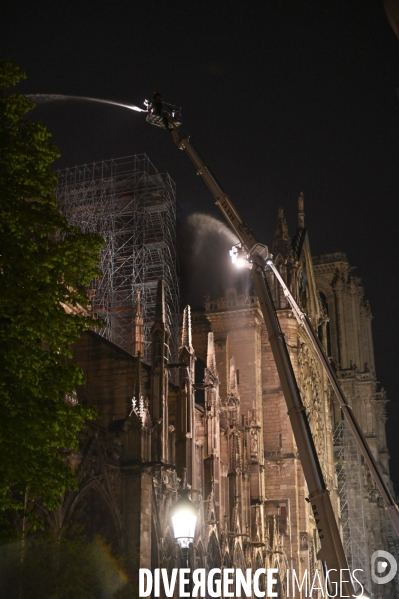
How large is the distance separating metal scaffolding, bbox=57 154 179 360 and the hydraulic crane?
27964 millimetres

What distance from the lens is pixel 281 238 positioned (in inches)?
2309

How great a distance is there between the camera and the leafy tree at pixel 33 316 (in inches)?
590

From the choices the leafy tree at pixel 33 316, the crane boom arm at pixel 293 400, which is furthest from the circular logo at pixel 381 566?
the crane boom arm at pixel 293 400

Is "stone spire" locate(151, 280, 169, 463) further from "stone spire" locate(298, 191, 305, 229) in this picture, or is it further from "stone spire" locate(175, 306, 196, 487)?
"stone spire" locate(298, 191, 305, 229)

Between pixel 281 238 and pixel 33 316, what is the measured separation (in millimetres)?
44377

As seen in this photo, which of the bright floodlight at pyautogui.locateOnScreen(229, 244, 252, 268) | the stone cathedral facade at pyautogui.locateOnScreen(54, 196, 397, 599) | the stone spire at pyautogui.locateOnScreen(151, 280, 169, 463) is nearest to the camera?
the bright floodlight at pyautogui.locateOnScreen(229, 244, 252, 268)

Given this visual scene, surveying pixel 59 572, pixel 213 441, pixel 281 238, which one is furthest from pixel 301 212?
pixel 59 572

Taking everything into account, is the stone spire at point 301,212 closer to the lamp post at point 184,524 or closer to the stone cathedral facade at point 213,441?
the stone cathedral facade at point 213,441

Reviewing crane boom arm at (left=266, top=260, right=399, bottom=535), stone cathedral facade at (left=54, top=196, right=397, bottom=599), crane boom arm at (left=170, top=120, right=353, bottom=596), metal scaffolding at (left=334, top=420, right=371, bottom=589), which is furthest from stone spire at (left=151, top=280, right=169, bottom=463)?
metal scaffolding at (left=334, top=420, right=371, bottom=589)

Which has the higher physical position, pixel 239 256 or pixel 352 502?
pixel 239 256

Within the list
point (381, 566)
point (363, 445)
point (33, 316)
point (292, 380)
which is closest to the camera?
point (292, 380)

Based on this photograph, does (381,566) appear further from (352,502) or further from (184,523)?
(184,523)

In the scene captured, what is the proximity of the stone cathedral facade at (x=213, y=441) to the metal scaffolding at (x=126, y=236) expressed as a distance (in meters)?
4.09

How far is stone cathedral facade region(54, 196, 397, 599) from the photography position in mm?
27031
